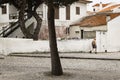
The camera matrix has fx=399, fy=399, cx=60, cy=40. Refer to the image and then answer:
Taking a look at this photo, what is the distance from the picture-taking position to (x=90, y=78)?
680 inches

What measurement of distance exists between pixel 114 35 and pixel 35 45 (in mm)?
12178

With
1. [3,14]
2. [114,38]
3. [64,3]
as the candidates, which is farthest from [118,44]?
[64,3]

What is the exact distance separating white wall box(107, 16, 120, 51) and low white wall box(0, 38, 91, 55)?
3432 mm

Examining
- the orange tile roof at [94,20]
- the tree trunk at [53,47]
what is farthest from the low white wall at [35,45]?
the tree trunk at [53,47]

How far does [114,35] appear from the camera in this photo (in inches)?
1897

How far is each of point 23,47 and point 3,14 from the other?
17.5 meters

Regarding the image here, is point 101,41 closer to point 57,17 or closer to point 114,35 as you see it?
point 114,35

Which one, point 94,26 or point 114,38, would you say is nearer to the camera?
point 114,38

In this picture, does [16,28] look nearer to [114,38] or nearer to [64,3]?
[114,38]

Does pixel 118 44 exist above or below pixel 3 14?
below

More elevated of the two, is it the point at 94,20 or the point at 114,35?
the point at 94,20

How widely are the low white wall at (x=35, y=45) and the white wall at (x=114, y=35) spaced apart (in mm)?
3432

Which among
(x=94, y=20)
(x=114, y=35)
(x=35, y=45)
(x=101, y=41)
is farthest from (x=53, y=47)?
(x=94, y=20)

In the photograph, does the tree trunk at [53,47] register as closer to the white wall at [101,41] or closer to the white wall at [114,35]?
the white wall at [101,41]
